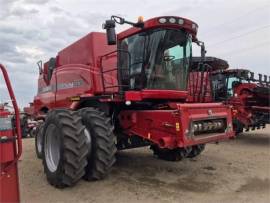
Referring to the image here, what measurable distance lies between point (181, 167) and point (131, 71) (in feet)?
7.98

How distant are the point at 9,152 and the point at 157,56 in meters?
3.74

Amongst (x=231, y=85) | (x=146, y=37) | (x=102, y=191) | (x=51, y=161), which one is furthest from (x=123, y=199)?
(x=231, y=85)

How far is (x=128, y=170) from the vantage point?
756 cm

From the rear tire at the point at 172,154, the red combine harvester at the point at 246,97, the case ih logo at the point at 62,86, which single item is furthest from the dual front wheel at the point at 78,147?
the red combine harvester at the point at 246,97

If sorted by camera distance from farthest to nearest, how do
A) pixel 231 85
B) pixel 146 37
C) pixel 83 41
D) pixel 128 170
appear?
pixel 231 85 < pixel 83 41 < pixel 128 170 < pixel 146 37

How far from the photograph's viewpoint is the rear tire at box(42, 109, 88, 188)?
19.7 ft

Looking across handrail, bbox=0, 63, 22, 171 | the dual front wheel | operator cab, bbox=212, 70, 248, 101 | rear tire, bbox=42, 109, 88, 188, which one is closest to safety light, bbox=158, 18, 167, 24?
the dual front wheel

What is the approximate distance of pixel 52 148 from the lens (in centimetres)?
687

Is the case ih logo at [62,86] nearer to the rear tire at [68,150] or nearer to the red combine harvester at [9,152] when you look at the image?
the rear tire at [68,150]

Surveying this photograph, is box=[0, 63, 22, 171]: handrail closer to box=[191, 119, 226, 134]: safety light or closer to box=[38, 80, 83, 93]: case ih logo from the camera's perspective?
box=[191, 119, 226, 134]: safety light

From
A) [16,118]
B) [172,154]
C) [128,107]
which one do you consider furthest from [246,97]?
[16,118]

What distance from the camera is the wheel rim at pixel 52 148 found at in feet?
21.7

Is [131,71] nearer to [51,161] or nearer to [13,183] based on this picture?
[51,161]

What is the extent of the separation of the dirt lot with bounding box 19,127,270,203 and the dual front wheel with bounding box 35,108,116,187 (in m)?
0.23
